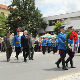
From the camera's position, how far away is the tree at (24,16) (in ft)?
194

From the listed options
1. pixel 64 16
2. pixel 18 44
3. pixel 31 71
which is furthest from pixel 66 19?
pixel 31 71

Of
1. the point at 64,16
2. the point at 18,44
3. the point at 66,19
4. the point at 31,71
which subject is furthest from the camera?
the point at 64,16

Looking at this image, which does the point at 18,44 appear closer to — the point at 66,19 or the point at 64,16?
the point at 66,19

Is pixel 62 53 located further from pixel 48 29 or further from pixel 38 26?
pixel 48 29

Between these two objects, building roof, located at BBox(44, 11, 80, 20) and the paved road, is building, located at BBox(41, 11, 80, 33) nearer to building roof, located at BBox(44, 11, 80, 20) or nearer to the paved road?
building roof, located at BBox(44, 11, 80, 20)

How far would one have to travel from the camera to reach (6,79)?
6984 mm

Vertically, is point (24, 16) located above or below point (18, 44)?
above

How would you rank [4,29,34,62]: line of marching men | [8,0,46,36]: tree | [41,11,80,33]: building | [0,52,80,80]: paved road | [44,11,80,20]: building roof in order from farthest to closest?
[44,11,80,20]: building roof
[8,0,46,36]: tree
[41,11,80,33]: building
[4,29,34,62]: line of marching men
[0,52,80,80]: paved road

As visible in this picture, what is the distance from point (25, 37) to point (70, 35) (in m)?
3.80

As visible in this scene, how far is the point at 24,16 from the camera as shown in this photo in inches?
2329

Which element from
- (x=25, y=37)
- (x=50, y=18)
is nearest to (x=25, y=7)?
(x=50, y=18)

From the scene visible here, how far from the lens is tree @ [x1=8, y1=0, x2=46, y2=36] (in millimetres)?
59062

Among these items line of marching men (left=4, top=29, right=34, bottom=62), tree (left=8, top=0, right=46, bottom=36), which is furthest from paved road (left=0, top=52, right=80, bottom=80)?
tree (left=8, top=0, right=46, bottom=36)

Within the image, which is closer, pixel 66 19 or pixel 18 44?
pixel 18 44
